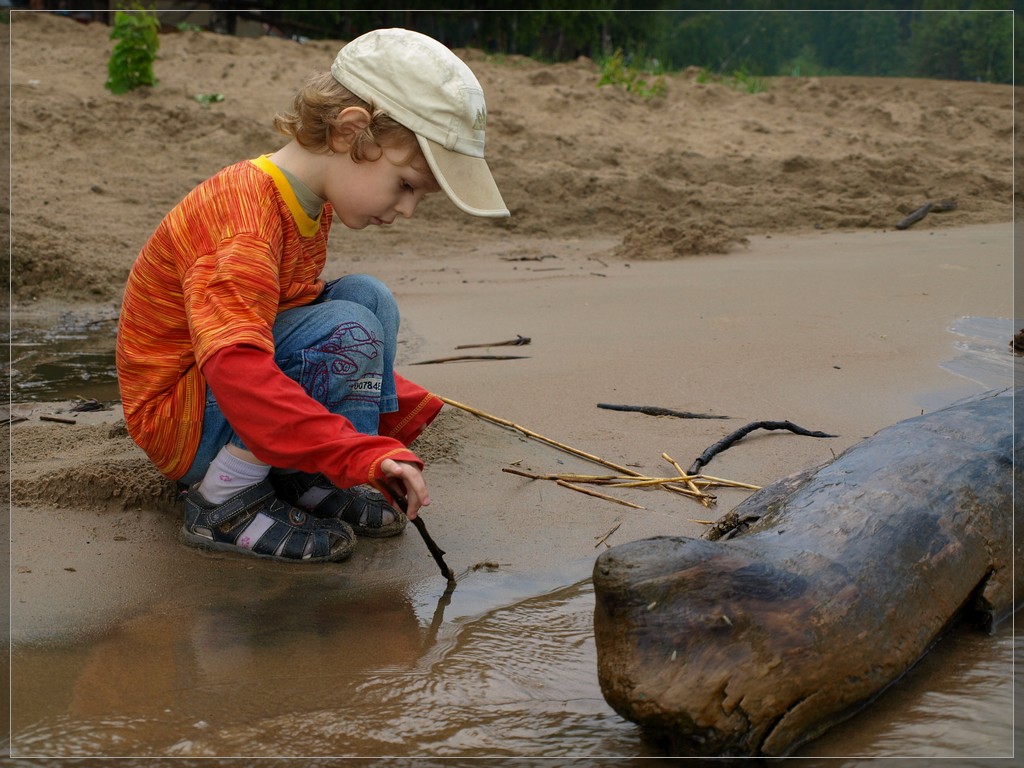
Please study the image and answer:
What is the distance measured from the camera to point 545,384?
3961 millimetres

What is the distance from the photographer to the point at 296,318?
2662 mm

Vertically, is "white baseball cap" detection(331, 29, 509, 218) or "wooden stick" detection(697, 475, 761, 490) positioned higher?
"white baseball cap" detection(331, 29, 509, 218)

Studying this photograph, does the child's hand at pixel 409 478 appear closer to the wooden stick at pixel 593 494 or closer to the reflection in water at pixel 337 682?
the reflection in water at pixel 337 682

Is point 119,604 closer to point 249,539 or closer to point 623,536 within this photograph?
point 249,539

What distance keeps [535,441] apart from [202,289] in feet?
4.49

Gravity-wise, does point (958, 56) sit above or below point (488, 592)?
above

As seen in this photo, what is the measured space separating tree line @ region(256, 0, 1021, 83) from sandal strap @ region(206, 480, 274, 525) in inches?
319

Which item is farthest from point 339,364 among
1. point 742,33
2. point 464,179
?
point 742,33

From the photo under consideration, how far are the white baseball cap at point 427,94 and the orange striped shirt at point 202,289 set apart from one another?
12.1 inches

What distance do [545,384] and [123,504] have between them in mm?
1646

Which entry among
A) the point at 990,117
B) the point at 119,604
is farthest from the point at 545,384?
the point at 990,117

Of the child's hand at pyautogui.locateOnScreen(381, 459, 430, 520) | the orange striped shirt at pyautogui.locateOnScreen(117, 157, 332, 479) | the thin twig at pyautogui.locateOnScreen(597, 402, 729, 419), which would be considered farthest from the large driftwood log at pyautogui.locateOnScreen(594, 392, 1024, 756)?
the thin twig at pyautogui.locateOnScreen(597, 402, 729, 419)

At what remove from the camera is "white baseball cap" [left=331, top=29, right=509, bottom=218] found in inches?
94.4

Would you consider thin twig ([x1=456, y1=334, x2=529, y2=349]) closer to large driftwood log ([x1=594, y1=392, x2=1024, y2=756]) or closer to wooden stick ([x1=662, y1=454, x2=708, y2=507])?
wooden stick ([x1=662, y1=454, x2=708, y2=507])
